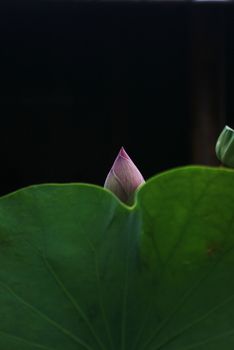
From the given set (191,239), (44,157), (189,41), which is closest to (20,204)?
(191,239)

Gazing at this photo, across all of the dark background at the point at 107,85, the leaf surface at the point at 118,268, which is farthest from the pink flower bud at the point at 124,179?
the dark background at the point at 107,85

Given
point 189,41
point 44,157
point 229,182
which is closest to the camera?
point 229,182

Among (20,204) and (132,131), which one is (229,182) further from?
(132,131)

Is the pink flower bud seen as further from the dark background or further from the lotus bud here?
the dark background

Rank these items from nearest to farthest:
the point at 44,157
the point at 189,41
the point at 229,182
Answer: the point at 229,182, the point at 189,41, the point at 44,157

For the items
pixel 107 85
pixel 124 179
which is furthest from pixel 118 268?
pixel 107 85

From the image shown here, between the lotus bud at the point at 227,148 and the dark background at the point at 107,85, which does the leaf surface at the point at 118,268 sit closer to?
the lotus bud at the point at 227,148
